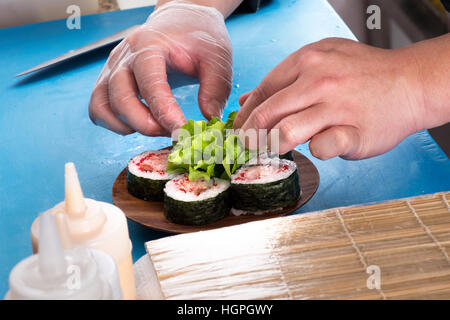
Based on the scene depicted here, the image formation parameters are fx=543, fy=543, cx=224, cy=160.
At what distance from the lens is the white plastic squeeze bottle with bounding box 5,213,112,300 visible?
57cm

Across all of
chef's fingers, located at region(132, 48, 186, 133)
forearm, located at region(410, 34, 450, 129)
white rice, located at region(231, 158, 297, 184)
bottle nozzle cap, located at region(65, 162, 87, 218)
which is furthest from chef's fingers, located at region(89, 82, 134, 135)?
bottle nozzle cap, located at region(65, 162, 87, 218)

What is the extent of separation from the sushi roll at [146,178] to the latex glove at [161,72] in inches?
4.5

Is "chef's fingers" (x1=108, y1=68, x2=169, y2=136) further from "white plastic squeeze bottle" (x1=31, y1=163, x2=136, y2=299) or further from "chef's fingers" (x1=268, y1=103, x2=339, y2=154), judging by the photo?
"white plastic squeeze bottle" (x1=31, y1=163, x2=136, y2=299)

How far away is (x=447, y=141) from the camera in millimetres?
1853

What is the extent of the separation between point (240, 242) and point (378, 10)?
174 cm

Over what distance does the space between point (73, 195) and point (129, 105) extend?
0.90m

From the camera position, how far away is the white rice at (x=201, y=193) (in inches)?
52.4

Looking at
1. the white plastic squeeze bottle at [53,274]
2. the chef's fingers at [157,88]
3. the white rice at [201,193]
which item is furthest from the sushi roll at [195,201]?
the white plastic squeeze bottle at [53,274]

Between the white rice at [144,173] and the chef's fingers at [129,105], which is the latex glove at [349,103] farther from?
the chef's fingers at [129,105]

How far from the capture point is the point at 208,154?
1425 mm

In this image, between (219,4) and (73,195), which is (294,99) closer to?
(73,195)

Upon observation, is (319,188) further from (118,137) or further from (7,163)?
(7,163)

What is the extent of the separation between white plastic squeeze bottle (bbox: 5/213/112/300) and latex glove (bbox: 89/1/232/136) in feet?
3.06
